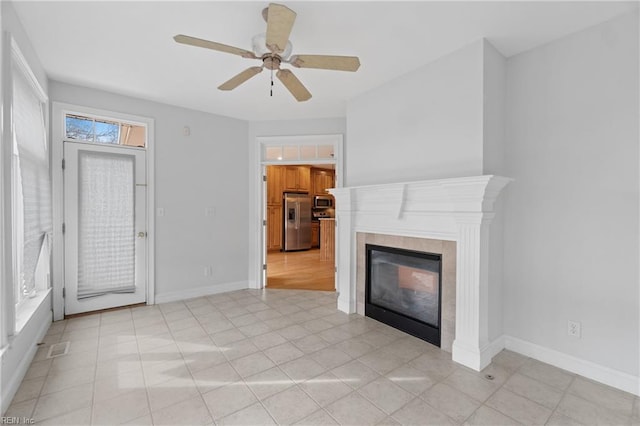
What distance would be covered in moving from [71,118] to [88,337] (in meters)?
2.45

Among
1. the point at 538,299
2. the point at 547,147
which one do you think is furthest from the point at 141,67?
the point at 538,299

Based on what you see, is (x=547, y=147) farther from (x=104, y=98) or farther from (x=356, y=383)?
(x=104, y=98)

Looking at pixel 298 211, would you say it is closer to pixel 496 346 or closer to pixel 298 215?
pixel 298 215

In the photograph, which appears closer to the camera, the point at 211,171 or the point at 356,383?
the point at 356,383

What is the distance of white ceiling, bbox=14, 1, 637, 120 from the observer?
6.96 feet

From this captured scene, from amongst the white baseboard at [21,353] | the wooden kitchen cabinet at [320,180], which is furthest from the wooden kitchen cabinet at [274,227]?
the white baseboard at [21,353]

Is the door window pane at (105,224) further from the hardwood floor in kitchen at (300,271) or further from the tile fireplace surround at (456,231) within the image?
the tile fireplace surround at (456,231)

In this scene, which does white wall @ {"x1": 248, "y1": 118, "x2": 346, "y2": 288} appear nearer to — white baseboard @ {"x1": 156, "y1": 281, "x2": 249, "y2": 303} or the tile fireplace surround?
white baseboard @ {"x1": 156, "y1": 281, "x2": 249, "y2": 303}

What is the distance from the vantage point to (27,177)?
254 centimetres

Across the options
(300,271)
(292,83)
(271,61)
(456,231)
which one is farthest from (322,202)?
(271,61)

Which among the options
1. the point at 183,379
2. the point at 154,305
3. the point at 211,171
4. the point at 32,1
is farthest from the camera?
the point at 211,171

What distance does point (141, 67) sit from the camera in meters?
→ 3.01

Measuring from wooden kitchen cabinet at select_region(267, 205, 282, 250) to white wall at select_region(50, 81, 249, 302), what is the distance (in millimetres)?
3633

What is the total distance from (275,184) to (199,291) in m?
4.61
